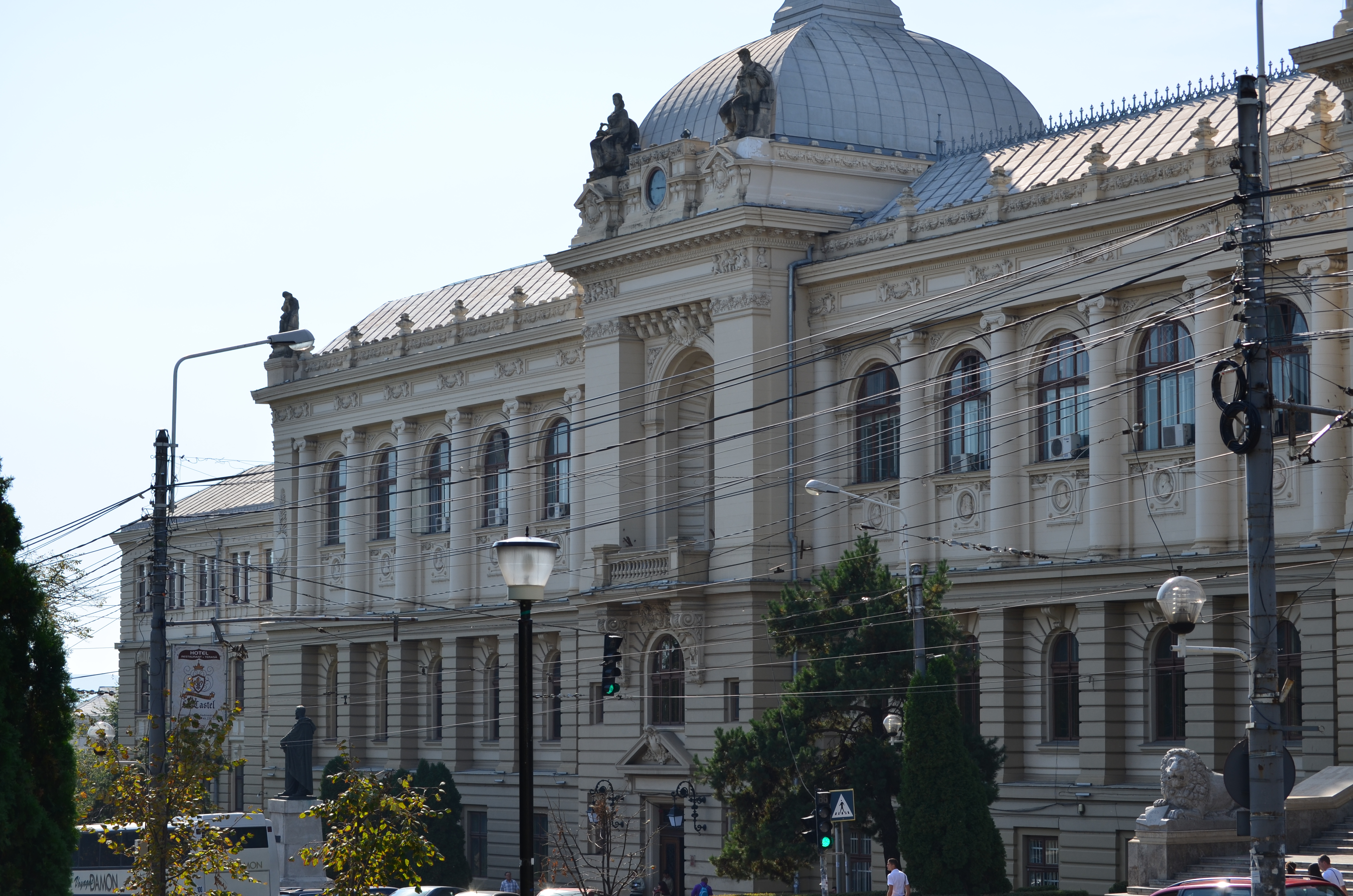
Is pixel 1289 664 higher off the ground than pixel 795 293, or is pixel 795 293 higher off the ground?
pixel 795 293

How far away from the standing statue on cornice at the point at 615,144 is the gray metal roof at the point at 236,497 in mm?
28324

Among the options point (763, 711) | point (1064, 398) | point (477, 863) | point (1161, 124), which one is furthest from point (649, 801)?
point (1161, 124)

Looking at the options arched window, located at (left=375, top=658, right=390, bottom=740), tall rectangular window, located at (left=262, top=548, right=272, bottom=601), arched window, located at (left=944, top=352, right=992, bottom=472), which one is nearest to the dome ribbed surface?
Result: arched window, located at (left=944, top=352, right=992, bottom=472)

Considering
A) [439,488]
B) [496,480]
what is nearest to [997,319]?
[496,480]

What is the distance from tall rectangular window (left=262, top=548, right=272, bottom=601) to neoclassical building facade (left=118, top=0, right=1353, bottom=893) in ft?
26.9

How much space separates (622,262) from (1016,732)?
55.9ft

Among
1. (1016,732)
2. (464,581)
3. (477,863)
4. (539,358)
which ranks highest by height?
(539,358)

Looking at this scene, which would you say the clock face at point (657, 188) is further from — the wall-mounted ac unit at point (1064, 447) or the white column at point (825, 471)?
the wall-mounted ac unit at point (1064, 447)

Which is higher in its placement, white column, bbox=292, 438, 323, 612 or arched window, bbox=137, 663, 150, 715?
white column, bbox=292, 438, 323, 612

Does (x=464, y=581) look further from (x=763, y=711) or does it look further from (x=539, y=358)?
(x=763, y=711)

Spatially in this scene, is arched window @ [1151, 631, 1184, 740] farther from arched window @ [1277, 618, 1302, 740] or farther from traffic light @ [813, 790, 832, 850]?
traffic light @ [813, 790, 832, 850]

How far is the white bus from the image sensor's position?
4881 cm

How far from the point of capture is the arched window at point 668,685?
→ 55.0 m

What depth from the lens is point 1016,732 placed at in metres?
48.1
